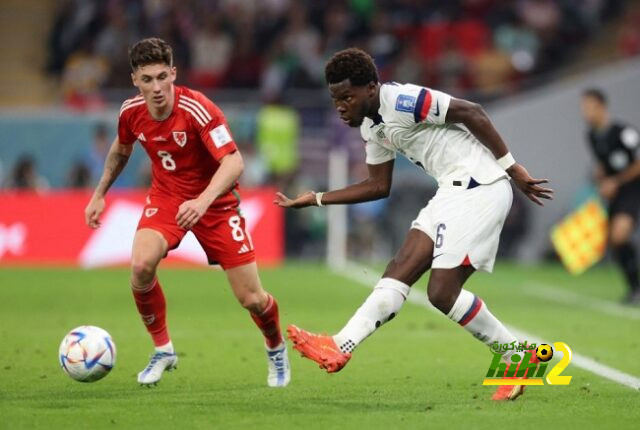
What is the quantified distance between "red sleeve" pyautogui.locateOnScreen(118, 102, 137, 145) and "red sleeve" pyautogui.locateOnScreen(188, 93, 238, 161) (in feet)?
1.48

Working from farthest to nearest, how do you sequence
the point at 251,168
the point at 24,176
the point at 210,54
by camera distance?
the point at 210,54, the point at 251,168, the point at 24,176

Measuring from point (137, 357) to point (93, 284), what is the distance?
24.1 ft

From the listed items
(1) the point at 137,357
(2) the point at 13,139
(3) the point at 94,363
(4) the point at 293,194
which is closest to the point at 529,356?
(3) the point at 94,363

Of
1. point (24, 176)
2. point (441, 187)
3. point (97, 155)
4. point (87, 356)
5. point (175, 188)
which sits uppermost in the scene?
point (441, 187)

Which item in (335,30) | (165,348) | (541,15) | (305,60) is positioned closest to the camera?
(165,348)

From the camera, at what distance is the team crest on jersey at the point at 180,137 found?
26.2 ft

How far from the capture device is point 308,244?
21750 millimetres

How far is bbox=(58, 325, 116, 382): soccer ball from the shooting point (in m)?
7.80

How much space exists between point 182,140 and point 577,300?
27.7 ft

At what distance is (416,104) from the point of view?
292 inches

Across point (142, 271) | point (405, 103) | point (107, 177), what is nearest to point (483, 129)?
point (405, 103)

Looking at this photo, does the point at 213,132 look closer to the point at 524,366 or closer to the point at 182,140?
the point at 182,140

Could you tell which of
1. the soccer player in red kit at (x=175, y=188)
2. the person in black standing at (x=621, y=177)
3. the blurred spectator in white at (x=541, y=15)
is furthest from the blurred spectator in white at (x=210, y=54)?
the soccer player in red kit at (x=175, y=188)

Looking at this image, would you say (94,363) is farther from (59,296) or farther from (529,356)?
(59,296)
